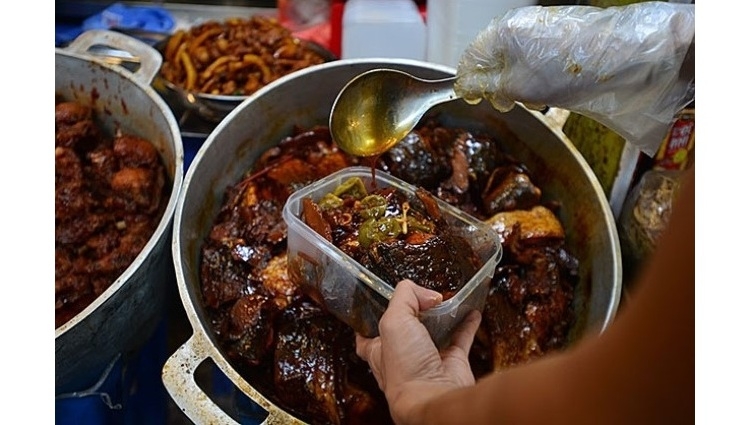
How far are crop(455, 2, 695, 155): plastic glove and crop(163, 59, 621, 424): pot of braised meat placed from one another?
373 mm

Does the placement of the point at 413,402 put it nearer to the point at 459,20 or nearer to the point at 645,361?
the point at 645,361

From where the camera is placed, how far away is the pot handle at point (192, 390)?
3.93ft

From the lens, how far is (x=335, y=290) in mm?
1300

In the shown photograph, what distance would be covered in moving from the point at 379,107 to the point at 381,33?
87 cm

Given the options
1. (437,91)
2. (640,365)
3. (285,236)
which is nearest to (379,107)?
(437,91)

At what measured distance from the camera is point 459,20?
2.12 metres

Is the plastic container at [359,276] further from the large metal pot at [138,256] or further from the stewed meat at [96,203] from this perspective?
the stewed meat at [96,203]

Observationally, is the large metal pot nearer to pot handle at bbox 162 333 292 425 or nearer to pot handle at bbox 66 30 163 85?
pot handle at bbox 66 30 163 85

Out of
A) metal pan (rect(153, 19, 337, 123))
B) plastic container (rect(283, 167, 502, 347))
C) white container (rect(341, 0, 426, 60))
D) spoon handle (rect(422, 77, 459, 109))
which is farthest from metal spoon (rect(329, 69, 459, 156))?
→ white container (rect(341, 0, 426, 60))

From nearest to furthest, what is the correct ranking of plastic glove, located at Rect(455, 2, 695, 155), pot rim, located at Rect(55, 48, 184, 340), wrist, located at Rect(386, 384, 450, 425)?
wrist, located at Rect(386, 384, 450, 425) < plastic glove, located at Rect(455, 2, 695, 155) < pot rim, located at Rect(55, 48, 184, 340)

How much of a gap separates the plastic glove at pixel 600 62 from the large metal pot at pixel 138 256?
79 cm

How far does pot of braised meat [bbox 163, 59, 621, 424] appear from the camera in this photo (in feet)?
4.39

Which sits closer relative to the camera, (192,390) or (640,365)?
(640,365)

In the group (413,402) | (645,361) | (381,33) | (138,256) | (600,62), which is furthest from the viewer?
(381,33)
